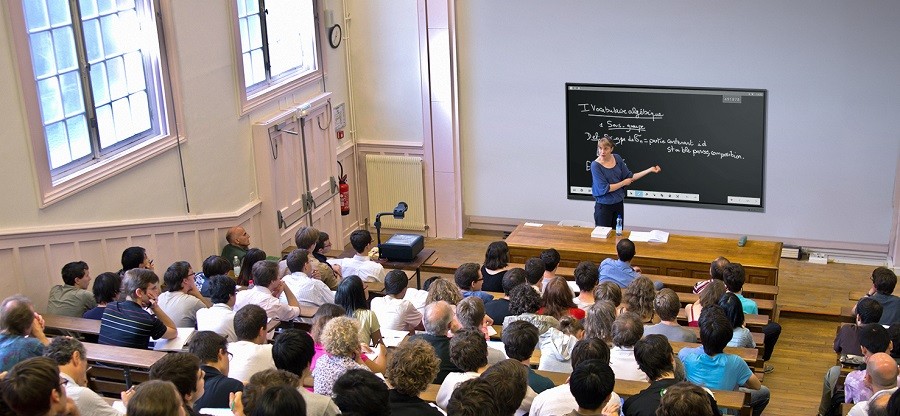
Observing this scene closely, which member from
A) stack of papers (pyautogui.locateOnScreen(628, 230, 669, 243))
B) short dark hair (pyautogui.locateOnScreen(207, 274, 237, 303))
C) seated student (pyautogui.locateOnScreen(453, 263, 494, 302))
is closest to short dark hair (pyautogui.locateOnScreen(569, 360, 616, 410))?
seated student (pyautogui.locateOnScreen(453, 263, 494, 302))

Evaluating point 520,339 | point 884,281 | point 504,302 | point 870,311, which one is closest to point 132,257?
point 504,302

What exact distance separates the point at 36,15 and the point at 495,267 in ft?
12.8

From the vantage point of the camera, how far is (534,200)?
37.5 ft

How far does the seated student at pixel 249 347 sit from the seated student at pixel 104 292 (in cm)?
146

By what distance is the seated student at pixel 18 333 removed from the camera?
5.26 meters

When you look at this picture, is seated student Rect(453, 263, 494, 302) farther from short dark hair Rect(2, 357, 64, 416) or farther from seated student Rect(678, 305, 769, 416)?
short dark hair Rect(2, 357, 64, 416)

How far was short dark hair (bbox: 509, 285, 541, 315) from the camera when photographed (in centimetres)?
648

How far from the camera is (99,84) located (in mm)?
7941

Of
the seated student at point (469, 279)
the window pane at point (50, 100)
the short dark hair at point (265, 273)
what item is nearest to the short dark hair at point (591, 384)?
the seated student at point (469, 279)

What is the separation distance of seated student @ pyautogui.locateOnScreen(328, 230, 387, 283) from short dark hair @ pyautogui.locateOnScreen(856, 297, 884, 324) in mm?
3675

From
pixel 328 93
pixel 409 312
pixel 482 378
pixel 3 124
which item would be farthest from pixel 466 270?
pixel 328 93

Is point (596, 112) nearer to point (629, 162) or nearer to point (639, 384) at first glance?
point (629, 162)

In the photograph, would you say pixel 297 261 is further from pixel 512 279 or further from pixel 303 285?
pixel 512 279

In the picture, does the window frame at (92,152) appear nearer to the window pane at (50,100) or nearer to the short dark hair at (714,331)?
the window pane at (50,100)
